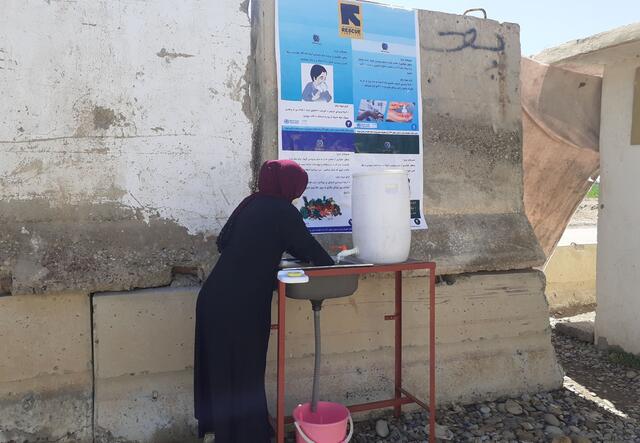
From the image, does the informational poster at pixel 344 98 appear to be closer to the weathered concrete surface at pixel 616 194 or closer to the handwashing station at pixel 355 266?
the handwashing station at pixel 355 266

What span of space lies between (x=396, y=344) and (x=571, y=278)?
3834mm

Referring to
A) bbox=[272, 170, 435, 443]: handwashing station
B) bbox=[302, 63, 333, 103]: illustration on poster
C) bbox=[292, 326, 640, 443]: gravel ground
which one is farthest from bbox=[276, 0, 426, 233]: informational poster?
bbox=[292, 326, 640, 443]: gravel ground

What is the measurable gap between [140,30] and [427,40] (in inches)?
72.4

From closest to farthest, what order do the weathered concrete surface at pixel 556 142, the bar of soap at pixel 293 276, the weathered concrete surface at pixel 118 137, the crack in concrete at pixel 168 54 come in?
1. the bar of soap at pixel 293 276
2. the weathered concrete surface at pixel 118 137
3. the crack in concrete at pixel 168 54
4. the weathered concrete surface at pixel 556 142

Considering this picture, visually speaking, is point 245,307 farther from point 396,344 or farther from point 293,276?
point 396,344

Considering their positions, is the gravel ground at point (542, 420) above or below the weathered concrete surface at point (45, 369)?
below

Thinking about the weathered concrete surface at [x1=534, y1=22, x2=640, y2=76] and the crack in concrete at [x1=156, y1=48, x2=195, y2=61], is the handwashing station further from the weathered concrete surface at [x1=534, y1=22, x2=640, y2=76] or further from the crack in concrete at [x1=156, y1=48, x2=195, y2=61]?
the weathered concrete surface at [x1=534, y1=22, x2=640, y2=76]

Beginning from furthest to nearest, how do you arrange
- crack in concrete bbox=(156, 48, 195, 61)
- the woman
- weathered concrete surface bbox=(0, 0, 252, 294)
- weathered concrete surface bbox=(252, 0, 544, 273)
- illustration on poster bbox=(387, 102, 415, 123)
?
weathered concrete surface bbox=(252, 0, 544, 273) → illustration on poster bbox=(387, 102, 415, 123) → crack in concrete bbox=(156, 48, 195, 61) → weathered concrete surface bbox=(0, 0, 252, 294) → the woman

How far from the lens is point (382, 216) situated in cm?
278

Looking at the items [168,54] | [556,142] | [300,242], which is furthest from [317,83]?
[556,142]

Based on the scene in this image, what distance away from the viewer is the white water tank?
2.78 m

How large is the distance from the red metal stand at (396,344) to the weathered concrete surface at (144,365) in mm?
573

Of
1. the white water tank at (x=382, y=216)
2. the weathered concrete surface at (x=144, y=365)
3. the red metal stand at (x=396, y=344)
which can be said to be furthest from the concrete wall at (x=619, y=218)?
the weathered concrete surface at (x=144, y=365)

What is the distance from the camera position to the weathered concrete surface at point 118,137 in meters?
2.82
